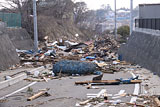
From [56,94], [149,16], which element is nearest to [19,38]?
[149,16]

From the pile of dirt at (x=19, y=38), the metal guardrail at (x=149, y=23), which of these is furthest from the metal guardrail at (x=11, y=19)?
the metal guardrail at (x=149, y=23)

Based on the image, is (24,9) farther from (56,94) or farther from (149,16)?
Answer: (56,94)

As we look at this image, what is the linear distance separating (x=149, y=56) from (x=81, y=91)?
1100cm

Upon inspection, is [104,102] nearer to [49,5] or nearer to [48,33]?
[48,33]

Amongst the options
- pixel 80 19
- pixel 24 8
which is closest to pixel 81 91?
pixel 24 8

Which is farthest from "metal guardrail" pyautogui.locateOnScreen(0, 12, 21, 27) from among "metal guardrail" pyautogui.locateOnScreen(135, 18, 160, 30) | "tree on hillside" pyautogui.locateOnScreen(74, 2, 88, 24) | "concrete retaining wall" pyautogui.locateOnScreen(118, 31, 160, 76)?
"tree on hillside" pyautogui.locateOnScreen(74, 2, 88, 24)

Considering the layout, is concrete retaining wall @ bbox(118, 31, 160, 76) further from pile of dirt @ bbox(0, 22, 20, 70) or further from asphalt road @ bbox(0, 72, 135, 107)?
pile of dirt @ bbox(0, 22, 20, 70)

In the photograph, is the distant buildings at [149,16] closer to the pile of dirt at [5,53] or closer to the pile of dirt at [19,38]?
the pile of dirt at [5,53]

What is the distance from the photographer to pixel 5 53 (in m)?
26.0

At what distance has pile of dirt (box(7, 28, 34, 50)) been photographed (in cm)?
4145

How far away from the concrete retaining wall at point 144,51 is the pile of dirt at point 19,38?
12.9 m

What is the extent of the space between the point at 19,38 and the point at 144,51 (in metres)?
21.3

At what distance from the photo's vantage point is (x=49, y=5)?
Result: 6241 cm

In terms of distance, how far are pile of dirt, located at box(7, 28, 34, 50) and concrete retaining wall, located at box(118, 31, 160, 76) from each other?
1289 centimetres
